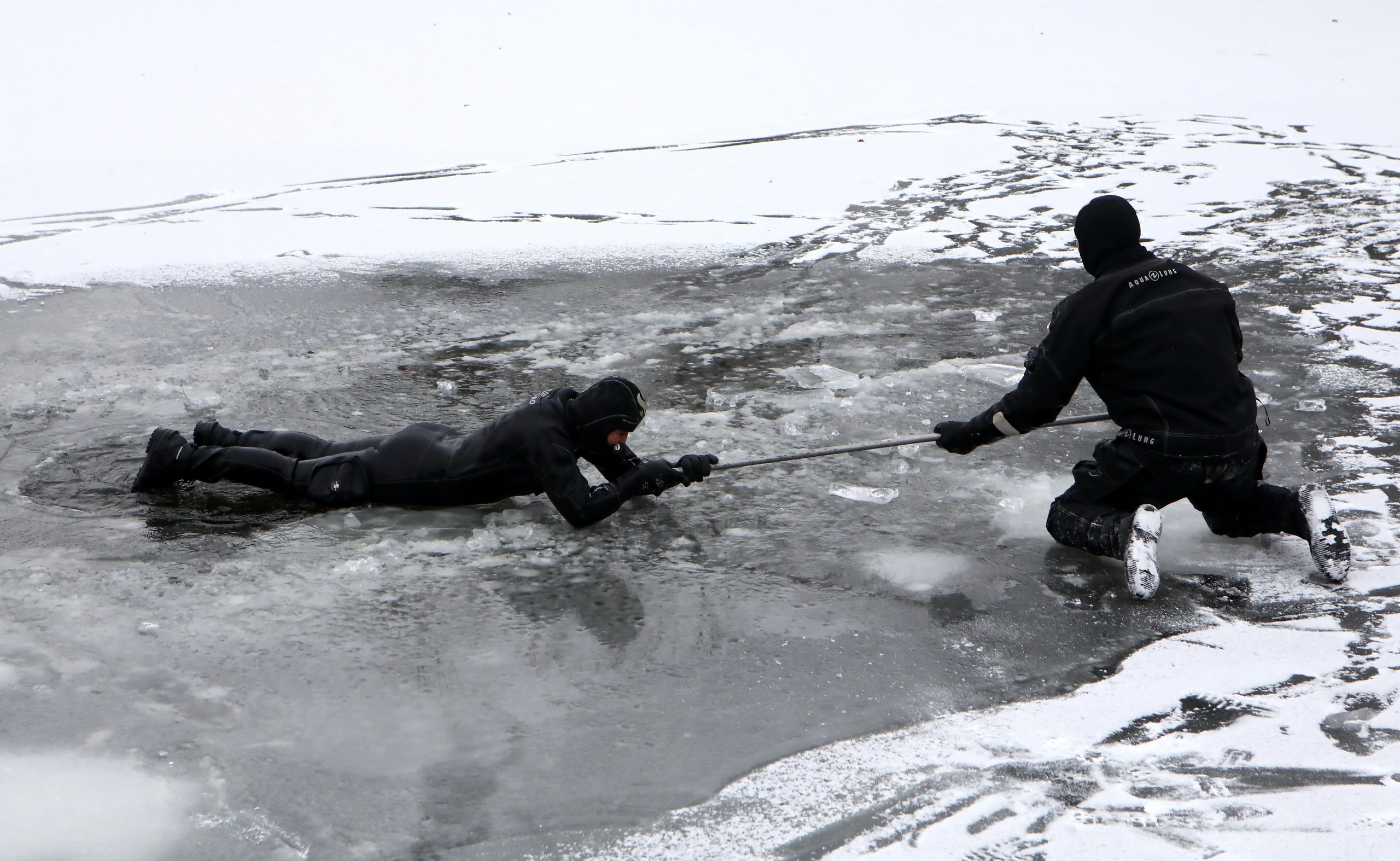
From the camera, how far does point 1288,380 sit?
19.5 feet

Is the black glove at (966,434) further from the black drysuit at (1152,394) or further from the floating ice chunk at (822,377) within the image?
the floating ice chunk at (822,377)

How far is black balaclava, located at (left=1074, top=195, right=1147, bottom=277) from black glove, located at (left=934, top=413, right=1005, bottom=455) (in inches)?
25.8

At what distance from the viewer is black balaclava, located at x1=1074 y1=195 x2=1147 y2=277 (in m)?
3.86

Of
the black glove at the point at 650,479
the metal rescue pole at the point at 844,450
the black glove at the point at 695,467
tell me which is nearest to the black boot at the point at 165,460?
the black glove at the point at 650,479

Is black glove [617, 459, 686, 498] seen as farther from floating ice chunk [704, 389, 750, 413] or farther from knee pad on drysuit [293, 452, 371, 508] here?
floating ice chunk [704, 389, 750, 413]

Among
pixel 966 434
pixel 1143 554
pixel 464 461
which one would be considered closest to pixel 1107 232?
pixel 966 434

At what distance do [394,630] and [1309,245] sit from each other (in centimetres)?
777

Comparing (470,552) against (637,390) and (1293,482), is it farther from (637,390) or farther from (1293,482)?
(1293,482)

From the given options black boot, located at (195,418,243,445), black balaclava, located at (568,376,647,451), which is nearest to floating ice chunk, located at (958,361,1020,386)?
black balaclava, located at (568,376,647,451)

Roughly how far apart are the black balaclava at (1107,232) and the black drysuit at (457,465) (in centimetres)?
171

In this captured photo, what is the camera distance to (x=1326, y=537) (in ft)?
12.5

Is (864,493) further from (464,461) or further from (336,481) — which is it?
(336,481)

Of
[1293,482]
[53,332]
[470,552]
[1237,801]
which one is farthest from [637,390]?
[53,332]

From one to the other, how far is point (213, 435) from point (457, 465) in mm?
1141
